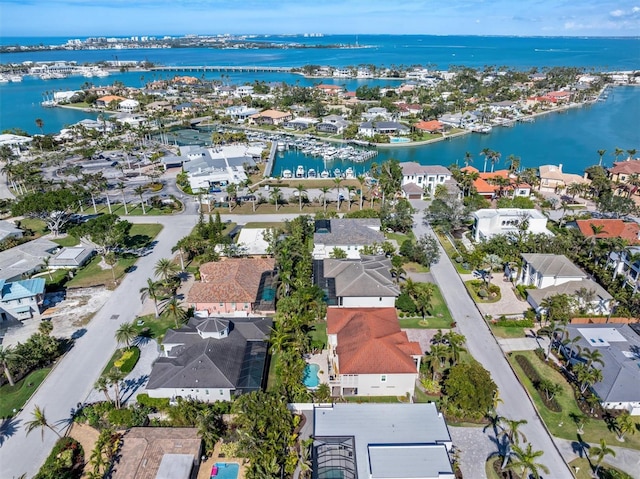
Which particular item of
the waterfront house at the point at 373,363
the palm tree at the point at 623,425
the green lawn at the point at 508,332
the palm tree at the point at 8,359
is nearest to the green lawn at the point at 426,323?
the green lawn at the point at 508,332

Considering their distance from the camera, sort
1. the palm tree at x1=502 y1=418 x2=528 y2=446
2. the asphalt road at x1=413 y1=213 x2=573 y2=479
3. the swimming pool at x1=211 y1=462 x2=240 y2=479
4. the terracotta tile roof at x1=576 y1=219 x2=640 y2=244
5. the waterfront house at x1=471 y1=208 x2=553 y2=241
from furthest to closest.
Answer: the waterfront house at x1=471 y1=208 x2=553 y2=241 < the terracotta tile roof at x1=576 y1=219 x2=640 y2=244 < the asphalt road at x1=413 y1=213 x2=573 y2=479 < the palm tree at x1=502 y1=418 x2=528 y2=446 < the swimming pool at x1=211 y1=462 x2=240 y2=479

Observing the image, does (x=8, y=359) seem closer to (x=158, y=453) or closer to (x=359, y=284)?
(x=158, y=453)

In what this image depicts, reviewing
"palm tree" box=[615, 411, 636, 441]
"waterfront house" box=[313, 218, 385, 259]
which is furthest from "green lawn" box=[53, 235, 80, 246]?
"palm tree" box=[615, 411, 636, 441]

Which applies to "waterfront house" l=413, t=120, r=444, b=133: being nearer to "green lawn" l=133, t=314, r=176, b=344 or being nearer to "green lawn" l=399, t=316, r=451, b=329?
"green lawn" l=399, t=316, r=451, b=329

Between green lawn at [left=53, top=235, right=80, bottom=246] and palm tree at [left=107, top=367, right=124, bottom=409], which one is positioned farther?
green lawn at [left=53, top=235, right=80, bottom=246]

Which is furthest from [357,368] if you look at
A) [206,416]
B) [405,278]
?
[405,278]

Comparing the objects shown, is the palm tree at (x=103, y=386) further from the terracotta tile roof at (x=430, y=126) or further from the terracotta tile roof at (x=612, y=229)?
the terracotta tile roof at (x=430, y=126)
